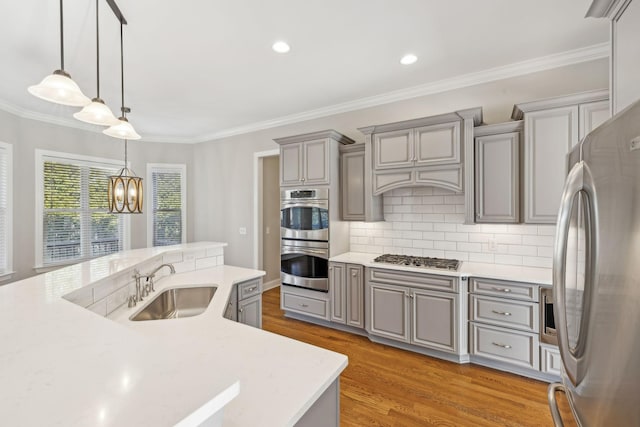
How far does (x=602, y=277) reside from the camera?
25.7 inches

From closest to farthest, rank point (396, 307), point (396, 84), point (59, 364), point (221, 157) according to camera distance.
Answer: point (59, 364), point (396, 307), point (396, 84), point (221, 157)

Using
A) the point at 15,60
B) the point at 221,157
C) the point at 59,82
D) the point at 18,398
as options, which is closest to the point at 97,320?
the point at 18,398

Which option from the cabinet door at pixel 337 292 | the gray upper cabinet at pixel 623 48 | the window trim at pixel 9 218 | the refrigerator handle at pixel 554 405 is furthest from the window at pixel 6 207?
the gray upper cabinet at pixel 623 48

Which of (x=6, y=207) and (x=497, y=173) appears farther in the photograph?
(x=6, y=207)

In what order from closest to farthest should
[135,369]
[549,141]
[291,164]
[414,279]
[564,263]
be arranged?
1. [135,369]
2. [564,263]
3. [549,141]
4. [414,279]
5. [291,164]

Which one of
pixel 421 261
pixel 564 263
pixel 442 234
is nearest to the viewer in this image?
pixel 564 263

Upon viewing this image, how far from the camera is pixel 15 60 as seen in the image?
8.66 ft

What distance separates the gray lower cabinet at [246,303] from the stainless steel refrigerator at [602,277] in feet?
6.59

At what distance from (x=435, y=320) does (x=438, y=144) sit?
1714 millimetres

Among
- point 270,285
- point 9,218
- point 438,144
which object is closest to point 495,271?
point 438,144

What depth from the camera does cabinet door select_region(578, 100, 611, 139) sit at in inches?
86.9

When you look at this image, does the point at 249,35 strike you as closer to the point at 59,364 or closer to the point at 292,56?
the point at 292,56

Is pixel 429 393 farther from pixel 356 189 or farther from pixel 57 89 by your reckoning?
pixel 57 89

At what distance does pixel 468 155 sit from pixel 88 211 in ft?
17.9
